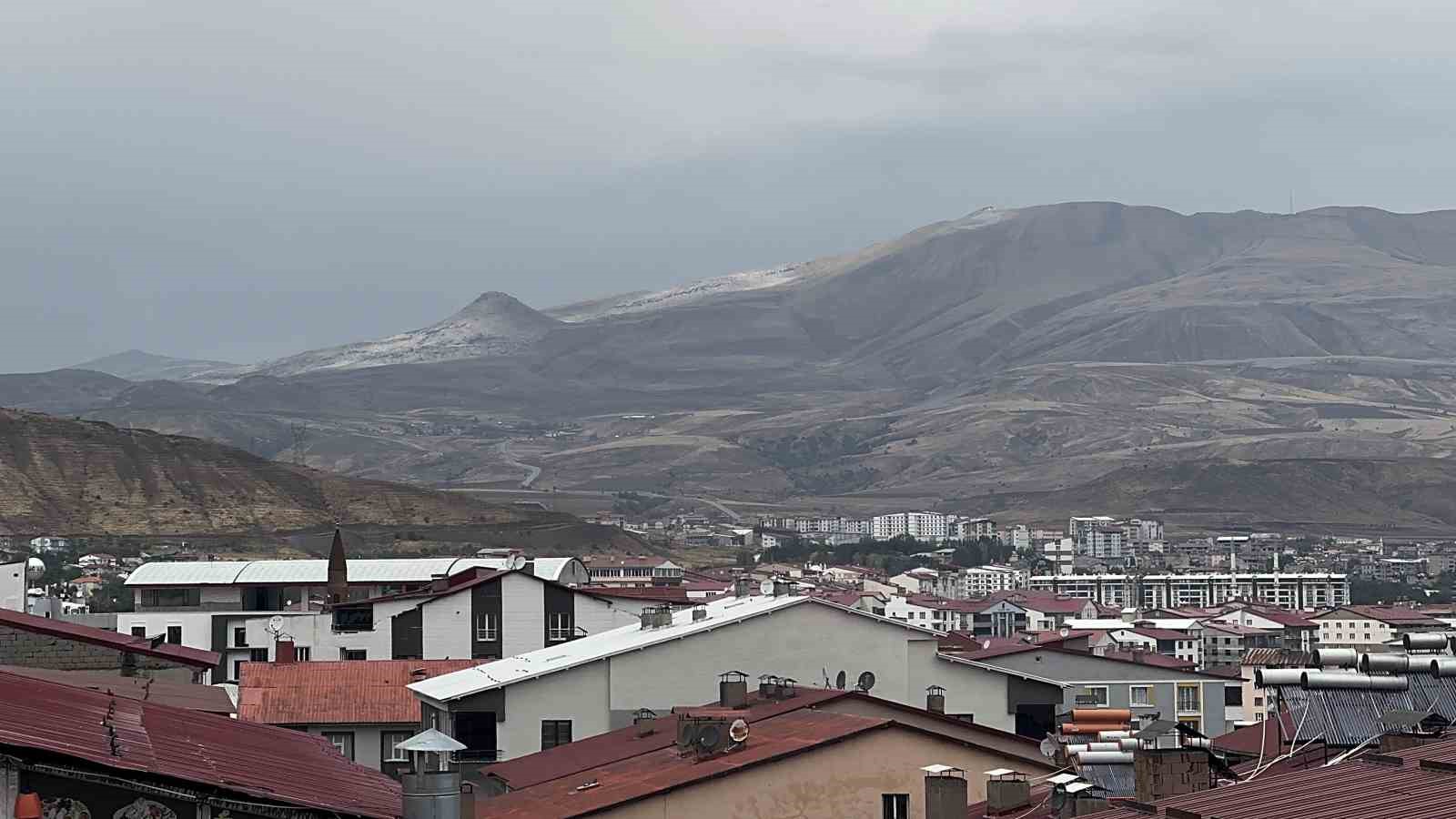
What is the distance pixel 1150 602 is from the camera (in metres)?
198

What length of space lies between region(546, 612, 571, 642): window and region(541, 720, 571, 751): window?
71.1 feet

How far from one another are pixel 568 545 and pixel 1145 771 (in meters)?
170

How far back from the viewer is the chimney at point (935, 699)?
3483cm

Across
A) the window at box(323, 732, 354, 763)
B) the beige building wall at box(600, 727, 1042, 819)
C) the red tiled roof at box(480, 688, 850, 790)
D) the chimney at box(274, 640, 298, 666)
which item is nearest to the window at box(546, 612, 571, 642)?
the chimney at box(274, 640, 298, 666)

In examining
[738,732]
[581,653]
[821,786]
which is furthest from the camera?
[581,653]

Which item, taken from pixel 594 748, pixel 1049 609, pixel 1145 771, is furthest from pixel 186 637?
pixel 1049 609

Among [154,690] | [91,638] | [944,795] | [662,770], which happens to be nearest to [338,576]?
[91,638]

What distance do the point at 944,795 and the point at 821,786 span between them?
3.23 metres

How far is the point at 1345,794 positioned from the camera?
13.1m

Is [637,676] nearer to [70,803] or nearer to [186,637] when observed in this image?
[70,803]

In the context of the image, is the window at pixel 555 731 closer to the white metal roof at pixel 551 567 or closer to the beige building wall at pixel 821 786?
the beige building wall at pixel 821 786

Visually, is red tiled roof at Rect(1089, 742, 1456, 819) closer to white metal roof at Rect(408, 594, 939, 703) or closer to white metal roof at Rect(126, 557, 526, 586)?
white metal roof at Rect(408, 594, 939, 703)

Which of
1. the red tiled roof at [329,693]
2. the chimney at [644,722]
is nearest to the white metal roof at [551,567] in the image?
the red tiled roof at [329,693]

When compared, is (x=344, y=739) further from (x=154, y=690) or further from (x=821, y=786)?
(x=154, y=690)
